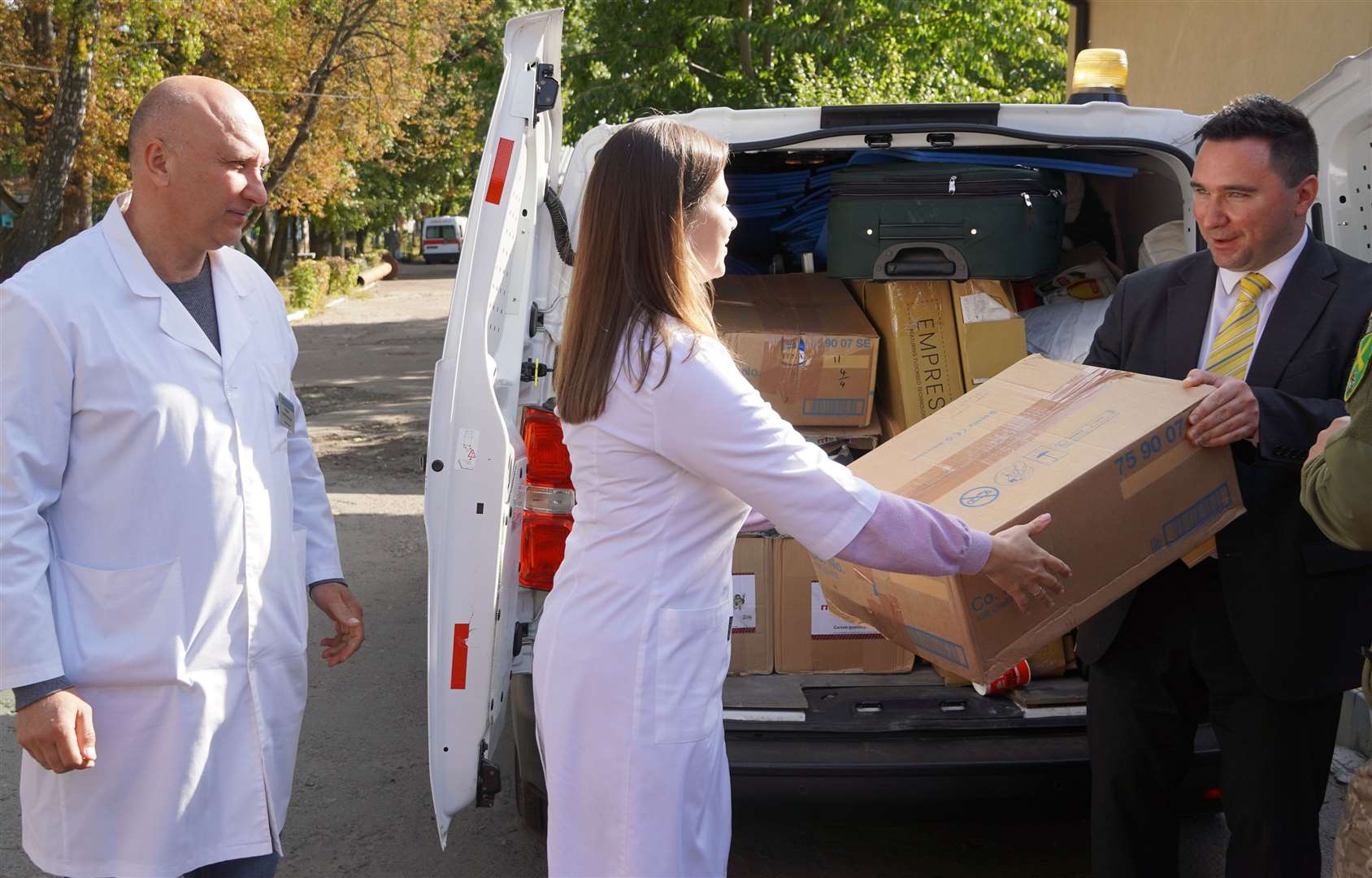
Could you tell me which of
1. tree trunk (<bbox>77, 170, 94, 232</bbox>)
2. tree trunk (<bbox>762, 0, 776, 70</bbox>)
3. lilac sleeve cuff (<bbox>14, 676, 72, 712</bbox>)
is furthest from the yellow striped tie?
tree trunk (<bbox>77, 170, 94, 232</bbox>)

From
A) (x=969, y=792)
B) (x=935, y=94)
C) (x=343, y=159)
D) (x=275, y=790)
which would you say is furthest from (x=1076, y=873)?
(x=343, y=159)

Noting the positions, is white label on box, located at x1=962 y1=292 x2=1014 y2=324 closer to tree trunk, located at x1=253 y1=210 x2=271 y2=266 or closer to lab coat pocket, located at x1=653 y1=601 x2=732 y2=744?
lab coat pocket, located at x1=653 y1=601 x2=732 y2=744

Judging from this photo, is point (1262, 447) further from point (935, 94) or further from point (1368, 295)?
point (935, 94)

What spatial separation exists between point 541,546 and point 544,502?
11cm

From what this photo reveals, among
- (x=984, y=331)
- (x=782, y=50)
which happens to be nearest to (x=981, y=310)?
(x=984, y=331)

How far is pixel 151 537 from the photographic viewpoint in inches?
88.7

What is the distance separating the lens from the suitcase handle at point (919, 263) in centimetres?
391

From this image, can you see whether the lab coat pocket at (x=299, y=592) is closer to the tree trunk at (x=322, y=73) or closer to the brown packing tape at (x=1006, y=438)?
the brown packing tape at (x=1006, y=438)

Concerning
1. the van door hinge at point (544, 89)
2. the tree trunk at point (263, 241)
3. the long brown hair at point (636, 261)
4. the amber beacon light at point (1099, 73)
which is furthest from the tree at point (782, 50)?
the tree trunk at point (263, 241)

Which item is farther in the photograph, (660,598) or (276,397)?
(276,397)

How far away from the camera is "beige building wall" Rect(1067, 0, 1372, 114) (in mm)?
5961

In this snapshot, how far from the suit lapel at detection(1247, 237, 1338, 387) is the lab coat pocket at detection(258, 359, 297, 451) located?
200 centimetres

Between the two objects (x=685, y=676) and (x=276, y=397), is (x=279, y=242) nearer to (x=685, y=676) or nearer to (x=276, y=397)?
(x=276, y=397)

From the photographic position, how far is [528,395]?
3223mm
